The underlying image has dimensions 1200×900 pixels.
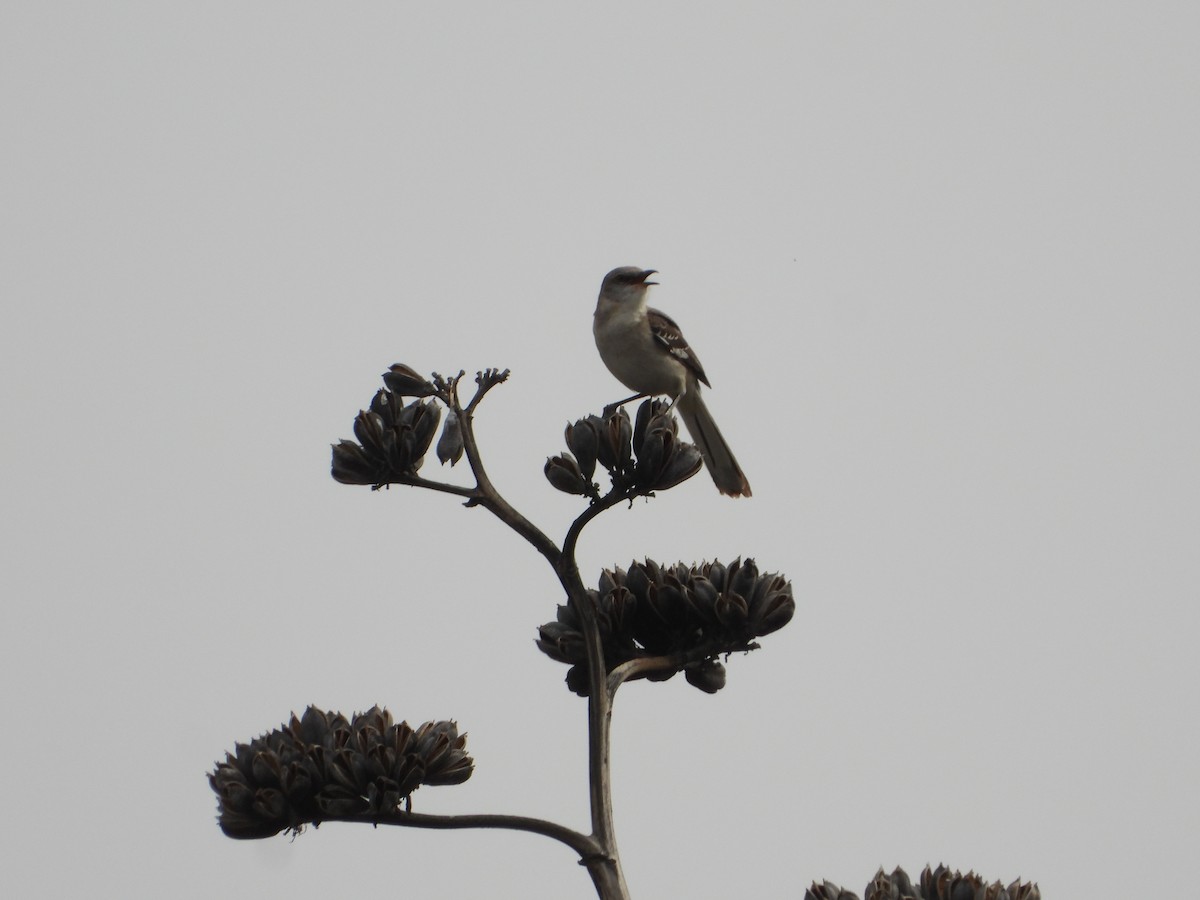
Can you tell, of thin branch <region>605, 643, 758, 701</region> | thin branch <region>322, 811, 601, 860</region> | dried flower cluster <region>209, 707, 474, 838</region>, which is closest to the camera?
thin branch <region>322, 811, 601, 860</region>

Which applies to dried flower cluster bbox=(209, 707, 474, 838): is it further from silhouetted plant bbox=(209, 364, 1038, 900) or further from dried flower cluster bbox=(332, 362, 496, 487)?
dried flower cluster bbox=(332, 362, 496, 487)

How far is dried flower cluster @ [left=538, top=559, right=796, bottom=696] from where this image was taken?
12.2 ft

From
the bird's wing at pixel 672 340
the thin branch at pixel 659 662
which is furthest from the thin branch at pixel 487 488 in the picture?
the bird's wing at pixel 672 340

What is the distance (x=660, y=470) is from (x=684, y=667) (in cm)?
56

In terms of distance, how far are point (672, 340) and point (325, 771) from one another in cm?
415

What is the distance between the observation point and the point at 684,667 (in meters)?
3.78

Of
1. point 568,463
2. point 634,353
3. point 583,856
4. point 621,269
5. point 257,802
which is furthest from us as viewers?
point 621,269

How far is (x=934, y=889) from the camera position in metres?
3.24

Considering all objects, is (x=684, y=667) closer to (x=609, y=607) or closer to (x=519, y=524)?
(x=609, y=607)

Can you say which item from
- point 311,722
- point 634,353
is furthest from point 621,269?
point 311,722

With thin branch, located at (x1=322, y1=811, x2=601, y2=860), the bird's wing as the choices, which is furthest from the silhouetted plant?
the bird's wing

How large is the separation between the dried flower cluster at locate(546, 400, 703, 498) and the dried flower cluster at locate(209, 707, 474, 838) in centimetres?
77

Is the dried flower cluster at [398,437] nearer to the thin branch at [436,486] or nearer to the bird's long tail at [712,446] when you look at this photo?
the thin branch at [436,486]

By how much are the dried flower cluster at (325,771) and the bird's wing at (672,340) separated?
3.86m
